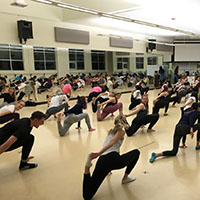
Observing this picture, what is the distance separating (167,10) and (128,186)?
7.81 m

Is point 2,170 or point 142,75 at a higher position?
point 142,75

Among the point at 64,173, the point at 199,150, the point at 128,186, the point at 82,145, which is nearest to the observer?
the point at 128,186

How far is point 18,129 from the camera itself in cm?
310

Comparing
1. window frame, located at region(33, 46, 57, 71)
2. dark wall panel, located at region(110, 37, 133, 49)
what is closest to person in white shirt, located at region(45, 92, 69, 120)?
window frame, located at region(33, 46, 57, 71)

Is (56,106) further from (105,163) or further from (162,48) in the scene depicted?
(162,48)

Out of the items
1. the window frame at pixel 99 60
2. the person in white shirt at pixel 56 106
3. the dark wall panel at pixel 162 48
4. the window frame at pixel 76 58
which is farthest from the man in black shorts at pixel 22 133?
the dark wall panel at pixel 162 48

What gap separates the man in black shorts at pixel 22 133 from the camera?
3.00 metres

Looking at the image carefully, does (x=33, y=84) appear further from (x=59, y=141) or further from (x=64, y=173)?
(x=64, y=173)

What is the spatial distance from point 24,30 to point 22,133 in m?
7.31

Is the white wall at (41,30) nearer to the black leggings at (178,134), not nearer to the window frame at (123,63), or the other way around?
the window frame at (123,63)

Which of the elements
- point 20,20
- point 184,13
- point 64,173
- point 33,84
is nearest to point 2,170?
point 64,173

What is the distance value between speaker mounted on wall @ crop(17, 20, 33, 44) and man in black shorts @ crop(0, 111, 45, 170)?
688 cm

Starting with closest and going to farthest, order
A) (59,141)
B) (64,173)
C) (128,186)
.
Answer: (128,186)
(64,173)
(59,141)

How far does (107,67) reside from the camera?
A: 13812mm
